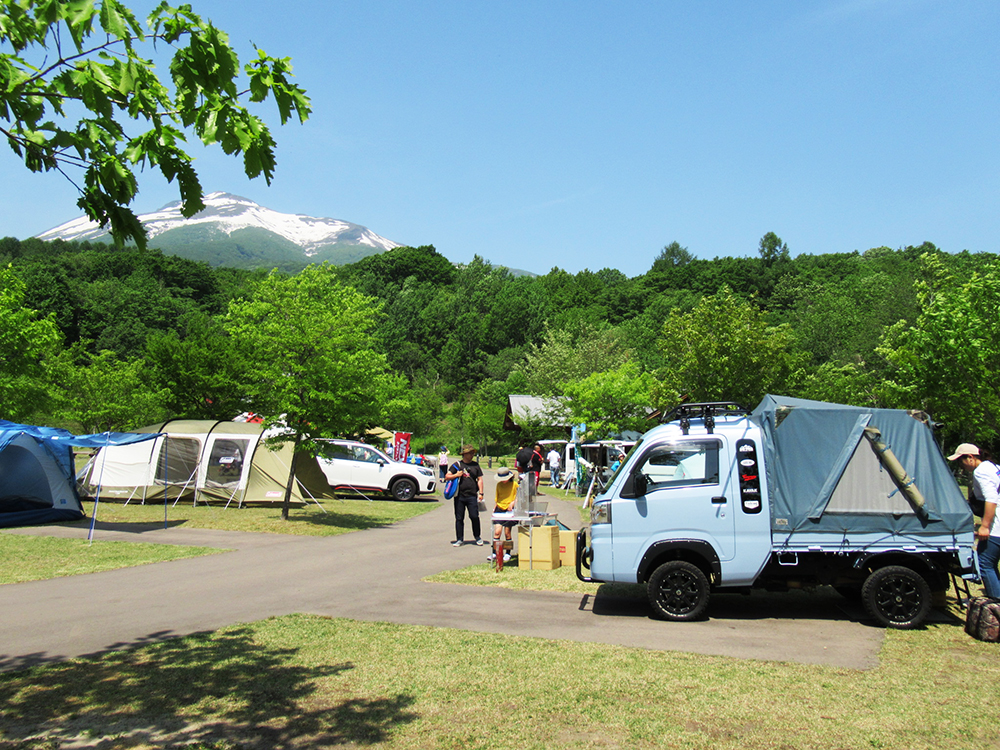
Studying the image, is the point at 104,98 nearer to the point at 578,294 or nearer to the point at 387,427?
the point at 387,427

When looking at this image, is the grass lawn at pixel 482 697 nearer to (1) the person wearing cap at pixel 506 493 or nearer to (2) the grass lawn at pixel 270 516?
(1) the person wearing cap at pixel 506 493

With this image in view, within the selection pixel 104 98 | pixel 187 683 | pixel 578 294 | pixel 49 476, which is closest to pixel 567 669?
pixel 187 683

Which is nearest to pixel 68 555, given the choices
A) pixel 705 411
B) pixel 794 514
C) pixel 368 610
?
pixel 368 610

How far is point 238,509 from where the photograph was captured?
63.1 ft

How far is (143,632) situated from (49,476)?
10.9 metres

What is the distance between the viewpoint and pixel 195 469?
786 inches

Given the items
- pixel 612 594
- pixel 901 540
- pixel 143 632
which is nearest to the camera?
pixel 143 632

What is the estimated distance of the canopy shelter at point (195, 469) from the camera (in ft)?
65.6

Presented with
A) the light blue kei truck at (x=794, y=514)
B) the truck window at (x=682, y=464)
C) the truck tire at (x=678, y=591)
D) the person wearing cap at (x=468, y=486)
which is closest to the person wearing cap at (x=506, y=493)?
the person wearing cap at (x=468, y=486)

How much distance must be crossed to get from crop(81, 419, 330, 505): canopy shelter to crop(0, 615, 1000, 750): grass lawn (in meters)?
13.8

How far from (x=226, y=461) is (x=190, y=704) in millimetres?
16075

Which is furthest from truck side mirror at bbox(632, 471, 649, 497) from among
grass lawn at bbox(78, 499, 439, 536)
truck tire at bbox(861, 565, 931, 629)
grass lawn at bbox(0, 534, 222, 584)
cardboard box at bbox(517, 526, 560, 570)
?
grass lawn at bbox(78, 499, 439, 536)

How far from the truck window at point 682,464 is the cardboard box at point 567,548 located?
143 inches

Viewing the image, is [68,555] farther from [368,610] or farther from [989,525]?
[989,525]
